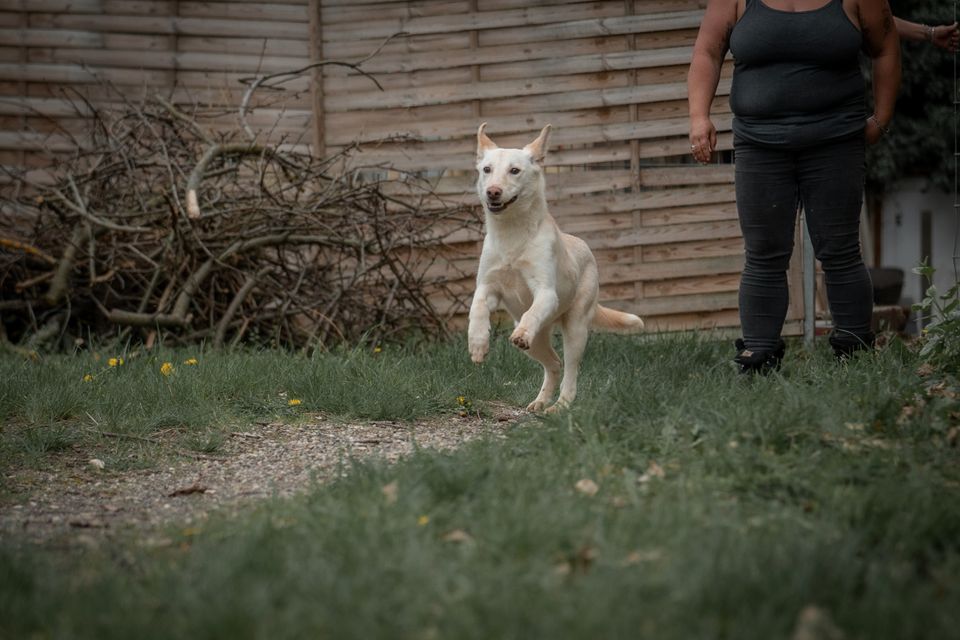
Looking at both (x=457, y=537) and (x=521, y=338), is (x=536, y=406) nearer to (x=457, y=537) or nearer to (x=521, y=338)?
(x=521, y=338)

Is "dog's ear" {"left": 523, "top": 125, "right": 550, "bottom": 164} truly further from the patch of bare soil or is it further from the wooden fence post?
the wooden fence post

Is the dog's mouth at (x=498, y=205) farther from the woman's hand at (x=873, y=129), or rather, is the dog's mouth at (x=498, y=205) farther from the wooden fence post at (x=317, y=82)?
the wooden fence post at (x=317, y=82)

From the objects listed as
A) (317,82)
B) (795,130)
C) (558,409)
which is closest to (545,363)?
(558,409)

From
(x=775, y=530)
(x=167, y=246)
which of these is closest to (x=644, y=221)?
(x=167, y=246)

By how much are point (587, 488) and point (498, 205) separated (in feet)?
6.65

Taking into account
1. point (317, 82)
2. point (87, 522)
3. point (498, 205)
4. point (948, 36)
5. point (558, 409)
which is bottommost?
point (87, 522)

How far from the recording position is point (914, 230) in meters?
15.4

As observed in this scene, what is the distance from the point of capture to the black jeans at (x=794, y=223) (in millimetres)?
4586

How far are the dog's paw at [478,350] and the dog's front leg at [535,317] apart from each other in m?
0.14

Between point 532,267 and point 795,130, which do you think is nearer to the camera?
point 795,130

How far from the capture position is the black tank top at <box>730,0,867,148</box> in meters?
4.43

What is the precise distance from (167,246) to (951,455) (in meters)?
5.16

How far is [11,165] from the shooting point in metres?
7.87

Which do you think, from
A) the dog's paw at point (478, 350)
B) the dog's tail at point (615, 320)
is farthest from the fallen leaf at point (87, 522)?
the dog's tail at point (615, 320)
